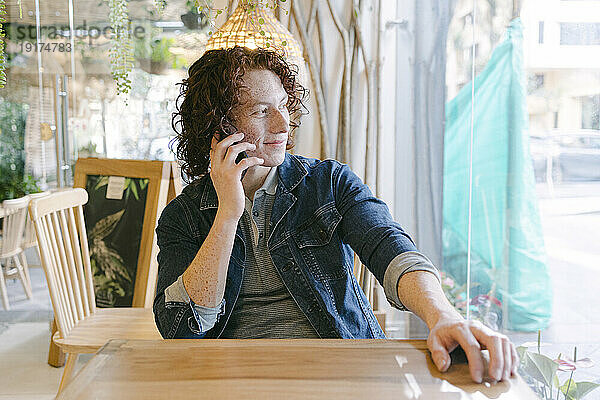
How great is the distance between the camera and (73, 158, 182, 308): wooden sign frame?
106 inches

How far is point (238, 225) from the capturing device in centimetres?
152

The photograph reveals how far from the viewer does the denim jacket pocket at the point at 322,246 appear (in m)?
1.48

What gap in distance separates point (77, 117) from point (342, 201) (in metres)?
2.83

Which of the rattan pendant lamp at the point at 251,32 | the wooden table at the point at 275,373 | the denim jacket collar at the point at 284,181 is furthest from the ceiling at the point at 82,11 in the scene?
the wooden table at the point at 275,373

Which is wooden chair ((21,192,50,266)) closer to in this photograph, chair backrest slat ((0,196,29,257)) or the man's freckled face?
chair backrest slat ((0,196,29,257))

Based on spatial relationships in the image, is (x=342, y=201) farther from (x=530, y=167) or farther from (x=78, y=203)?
(x=78, y=203)

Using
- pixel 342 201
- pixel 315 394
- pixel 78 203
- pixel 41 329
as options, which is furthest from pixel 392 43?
pixel 315 394

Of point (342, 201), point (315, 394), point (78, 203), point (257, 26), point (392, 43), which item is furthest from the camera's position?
point (392, 43)

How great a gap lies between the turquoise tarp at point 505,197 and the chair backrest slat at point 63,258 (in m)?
1.59

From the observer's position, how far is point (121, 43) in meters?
3.59

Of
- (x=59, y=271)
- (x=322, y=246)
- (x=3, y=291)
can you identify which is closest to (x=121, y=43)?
(x=3, y=291)

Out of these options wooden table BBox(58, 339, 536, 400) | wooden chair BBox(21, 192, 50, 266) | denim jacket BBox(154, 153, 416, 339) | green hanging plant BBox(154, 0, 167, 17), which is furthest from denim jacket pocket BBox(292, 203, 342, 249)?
wooden chair BBox(21, 192, 50, 266)

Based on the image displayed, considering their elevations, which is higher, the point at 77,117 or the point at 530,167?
the point at 77,117

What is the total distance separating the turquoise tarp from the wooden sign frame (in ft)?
4.33
